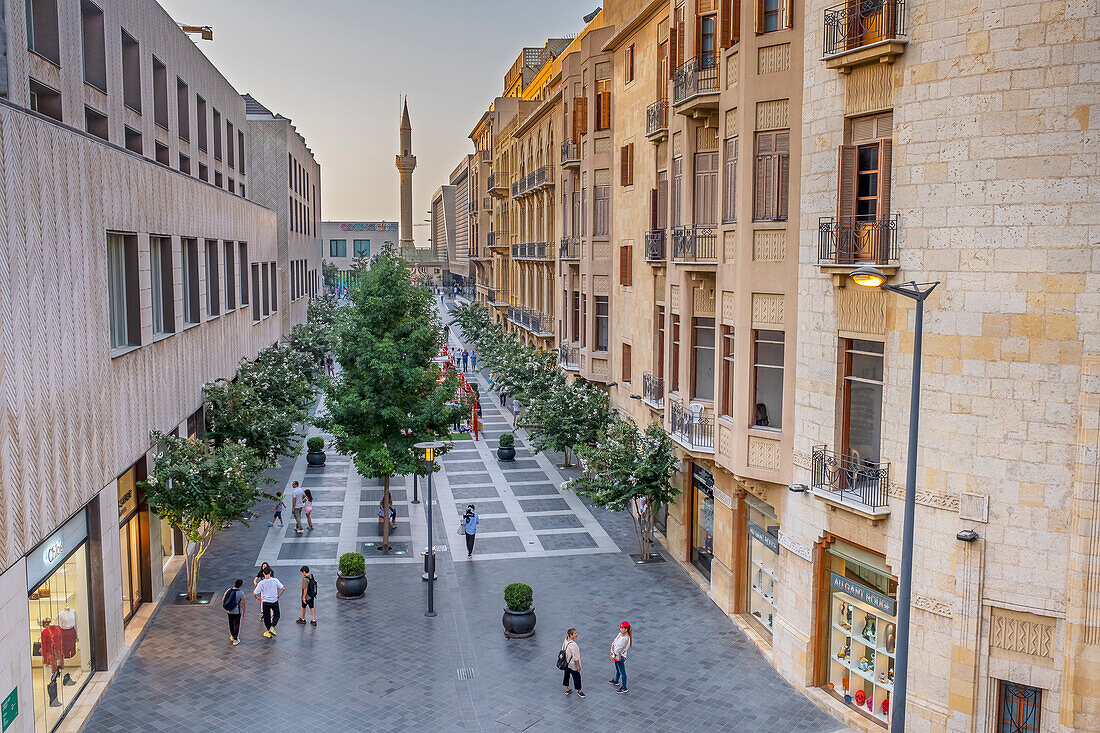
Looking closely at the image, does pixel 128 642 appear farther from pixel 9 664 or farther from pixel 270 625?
pixel 9 664

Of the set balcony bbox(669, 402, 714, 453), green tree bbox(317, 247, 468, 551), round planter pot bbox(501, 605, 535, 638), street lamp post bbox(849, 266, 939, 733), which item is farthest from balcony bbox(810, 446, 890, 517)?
green tree bbox(317, 247, 468, 551)

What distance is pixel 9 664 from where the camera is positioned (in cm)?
1309

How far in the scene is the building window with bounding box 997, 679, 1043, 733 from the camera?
1429cm

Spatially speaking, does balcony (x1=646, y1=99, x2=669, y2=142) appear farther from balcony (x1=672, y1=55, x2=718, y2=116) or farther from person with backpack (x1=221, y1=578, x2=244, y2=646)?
person with backpack (x1=221, y1=578, x2=244, y2=646)

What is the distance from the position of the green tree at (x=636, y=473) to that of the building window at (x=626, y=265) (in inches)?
283

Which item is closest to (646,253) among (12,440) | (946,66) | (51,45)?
(946,66)

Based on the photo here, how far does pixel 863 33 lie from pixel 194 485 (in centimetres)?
1655

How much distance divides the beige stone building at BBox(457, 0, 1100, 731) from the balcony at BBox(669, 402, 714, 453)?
0.06 meters

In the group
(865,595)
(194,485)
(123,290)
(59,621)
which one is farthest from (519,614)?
(123,290)

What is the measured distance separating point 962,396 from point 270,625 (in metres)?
15.0

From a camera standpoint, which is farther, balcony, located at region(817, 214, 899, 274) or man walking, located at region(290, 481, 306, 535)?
man walking, located at region(290, 481, 306, 535)

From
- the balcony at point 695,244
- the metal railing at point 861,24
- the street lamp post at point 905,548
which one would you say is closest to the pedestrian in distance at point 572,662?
the street lamp post at point 905,548

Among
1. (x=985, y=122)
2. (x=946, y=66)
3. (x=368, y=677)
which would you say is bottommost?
(x=368, y=677)

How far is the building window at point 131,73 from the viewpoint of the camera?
2741 centimetres
